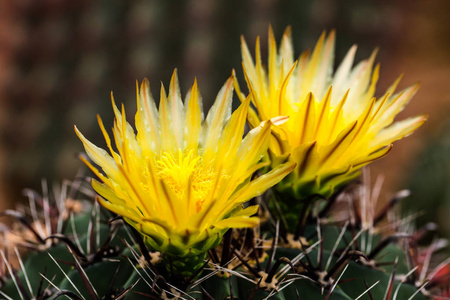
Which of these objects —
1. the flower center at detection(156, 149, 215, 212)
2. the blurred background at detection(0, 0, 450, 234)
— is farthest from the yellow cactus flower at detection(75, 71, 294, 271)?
the blurred background at detection(0, 0, 450, 234)

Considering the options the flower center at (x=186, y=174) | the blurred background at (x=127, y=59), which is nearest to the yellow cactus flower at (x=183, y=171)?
the flower center at (x=186, y=174)

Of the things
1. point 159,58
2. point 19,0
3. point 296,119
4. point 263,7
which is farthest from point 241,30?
point 296,119

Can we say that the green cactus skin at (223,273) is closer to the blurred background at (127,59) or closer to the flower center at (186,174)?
the flower center at (186,174)

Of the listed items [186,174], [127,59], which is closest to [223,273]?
[186,174]

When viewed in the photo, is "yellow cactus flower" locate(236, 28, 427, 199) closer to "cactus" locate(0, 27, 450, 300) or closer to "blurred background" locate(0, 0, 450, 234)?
"cactus" locate(0, 27, 450, 300)

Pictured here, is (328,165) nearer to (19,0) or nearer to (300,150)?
(300,150)

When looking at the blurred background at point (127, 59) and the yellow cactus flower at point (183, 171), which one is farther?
the blurred background at point (127, 59)

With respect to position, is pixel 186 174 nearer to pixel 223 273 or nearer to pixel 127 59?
pixel 223 273
